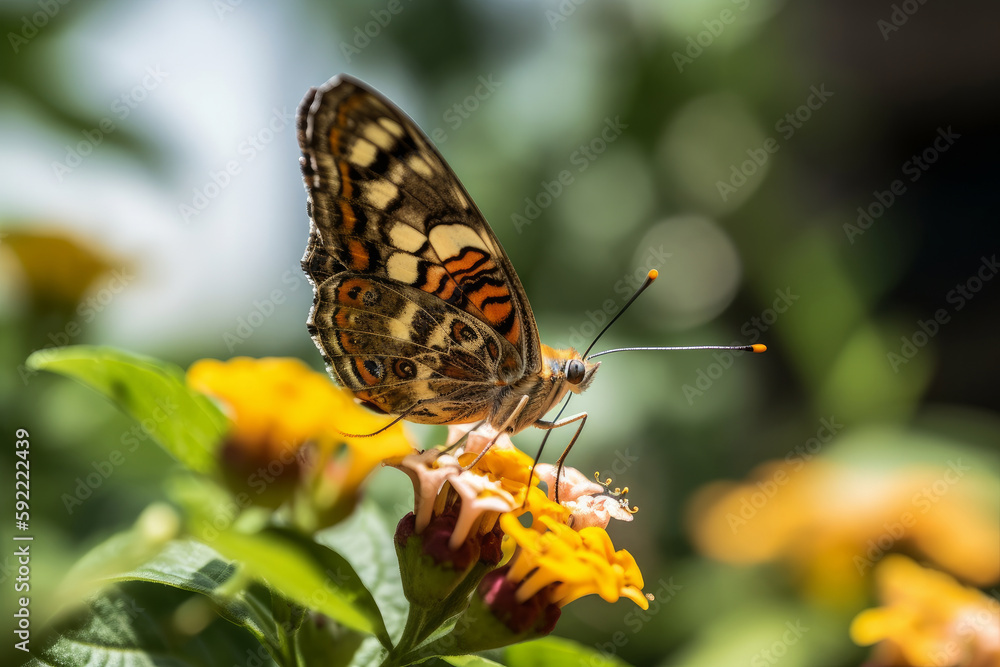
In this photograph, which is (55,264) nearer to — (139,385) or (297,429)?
(297,429)

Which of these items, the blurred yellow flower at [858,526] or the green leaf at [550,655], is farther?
the blurred yellow flower at [858,526]

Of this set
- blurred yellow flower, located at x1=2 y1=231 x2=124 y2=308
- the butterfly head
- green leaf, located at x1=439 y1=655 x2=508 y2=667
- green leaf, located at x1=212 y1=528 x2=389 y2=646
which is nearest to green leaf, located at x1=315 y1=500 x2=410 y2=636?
green leaf, located at x1=439 y1=655 x2=508 y2=667

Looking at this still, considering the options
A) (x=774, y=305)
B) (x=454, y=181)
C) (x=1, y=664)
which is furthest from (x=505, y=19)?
(x=1, y=664)

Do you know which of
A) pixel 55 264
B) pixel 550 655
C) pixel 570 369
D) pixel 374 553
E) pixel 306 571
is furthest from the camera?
pixel 55 264

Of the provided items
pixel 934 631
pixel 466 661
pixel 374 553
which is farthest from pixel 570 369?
pixel 934 631

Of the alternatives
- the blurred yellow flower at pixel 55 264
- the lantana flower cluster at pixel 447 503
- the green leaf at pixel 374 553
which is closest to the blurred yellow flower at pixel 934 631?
the lantana flower cluster at pixel 447 503

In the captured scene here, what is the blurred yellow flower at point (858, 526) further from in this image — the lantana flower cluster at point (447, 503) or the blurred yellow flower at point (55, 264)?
the blurred yellow flower at point (55, 264)

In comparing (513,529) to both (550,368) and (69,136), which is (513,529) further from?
(69,136)

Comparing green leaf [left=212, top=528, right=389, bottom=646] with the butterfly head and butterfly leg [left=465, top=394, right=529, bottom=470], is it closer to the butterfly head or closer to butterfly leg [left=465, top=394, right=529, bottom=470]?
butterfly leg [left=465, top=394, right=529, bottom=470]
